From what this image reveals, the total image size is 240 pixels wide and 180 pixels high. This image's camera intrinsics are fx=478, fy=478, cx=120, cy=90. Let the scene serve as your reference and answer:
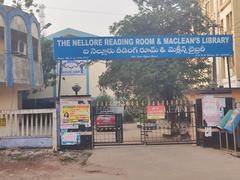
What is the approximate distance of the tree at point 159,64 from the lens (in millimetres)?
24766

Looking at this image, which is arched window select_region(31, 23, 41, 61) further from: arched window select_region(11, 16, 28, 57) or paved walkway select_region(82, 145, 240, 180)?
paved walkway select_region(82, 145, 240, 180)

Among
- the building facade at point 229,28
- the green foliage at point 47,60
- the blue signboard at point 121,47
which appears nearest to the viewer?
the blue signboard at point 121,47

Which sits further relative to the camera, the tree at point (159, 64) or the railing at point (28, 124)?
the tree at point (159, 64)

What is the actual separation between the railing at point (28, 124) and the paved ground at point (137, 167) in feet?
6.84

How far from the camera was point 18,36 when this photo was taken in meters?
25.4

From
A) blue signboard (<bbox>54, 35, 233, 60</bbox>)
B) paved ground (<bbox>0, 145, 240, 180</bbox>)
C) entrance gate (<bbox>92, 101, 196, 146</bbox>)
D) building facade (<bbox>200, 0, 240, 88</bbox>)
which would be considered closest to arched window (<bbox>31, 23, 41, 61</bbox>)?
entrance gate (<bbox>92, 101, 196, 146</bbox>)

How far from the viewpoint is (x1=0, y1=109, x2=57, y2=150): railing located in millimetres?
18031

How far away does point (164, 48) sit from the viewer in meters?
19.6

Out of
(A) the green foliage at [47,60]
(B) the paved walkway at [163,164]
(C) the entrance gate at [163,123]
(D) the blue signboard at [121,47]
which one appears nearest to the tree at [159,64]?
(C) the entrance gate at [163,123]

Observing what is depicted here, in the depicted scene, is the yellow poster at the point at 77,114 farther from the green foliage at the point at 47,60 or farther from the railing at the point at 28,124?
the green foliage at the point at 47,60

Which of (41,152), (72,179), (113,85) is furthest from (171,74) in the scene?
(72,179)

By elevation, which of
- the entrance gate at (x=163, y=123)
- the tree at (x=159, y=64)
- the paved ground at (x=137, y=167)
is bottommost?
the paved ground at (x=137, y=167)

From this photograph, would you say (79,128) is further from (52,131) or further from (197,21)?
(197,21)

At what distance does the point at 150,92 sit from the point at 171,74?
179 centimetres
